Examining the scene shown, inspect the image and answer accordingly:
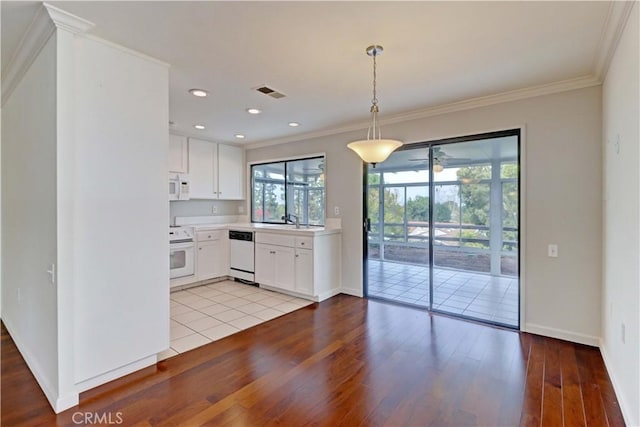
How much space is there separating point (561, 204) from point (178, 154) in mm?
4907

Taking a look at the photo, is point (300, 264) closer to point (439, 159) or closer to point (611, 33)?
point (439, 159)

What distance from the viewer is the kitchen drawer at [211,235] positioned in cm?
495

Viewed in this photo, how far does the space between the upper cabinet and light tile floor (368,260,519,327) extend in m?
2.82

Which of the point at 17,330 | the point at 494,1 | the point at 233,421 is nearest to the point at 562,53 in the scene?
the point at 494,1

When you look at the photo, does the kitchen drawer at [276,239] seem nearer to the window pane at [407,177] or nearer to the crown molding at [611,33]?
the window pane at [407,177]

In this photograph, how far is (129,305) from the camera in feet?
7.58

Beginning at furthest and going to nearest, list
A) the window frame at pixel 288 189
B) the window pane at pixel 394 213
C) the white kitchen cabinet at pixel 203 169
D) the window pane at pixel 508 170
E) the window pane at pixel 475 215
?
the white kitchen cabinet at pixel 203 169 → the window frame at pixel 288 189 → the window pane at pixel 394 213 → the window pane at pixel 475 215 → the window pane at pixel 508 170

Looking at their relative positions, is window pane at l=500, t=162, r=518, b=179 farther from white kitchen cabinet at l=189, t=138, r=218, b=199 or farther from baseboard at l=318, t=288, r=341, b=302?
white kitchen cabinet at l=189, t=138, r=218, b=199

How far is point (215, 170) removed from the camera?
543 centimetres

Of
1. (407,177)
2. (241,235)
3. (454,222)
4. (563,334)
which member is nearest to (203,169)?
(241,235)

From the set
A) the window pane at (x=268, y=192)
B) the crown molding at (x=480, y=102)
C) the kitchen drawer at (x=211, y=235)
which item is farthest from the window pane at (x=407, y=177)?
the kitchen drawer at (x=211, y=235)

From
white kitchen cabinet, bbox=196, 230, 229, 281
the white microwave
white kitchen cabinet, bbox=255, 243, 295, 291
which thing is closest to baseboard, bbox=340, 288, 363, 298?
white kitchen cabinet, bbox=255, 243, 295, 291

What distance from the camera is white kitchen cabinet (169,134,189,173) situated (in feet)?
15.9

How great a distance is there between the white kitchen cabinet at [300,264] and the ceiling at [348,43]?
183 centimetres
